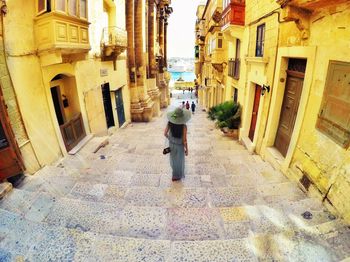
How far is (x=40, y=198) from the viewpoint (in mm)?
3908

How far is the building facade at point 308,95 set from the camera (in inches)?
153

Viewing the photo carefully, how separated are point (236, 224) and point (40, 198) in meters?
3.08

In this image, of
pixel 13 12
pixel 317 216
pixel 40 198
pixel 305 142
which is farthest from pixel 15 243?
pixel 305 142

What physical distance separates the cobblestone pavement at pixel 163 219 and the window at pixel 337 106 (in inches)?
47.6

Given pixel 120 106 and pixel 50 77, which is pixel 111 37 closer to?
pixel 120 106

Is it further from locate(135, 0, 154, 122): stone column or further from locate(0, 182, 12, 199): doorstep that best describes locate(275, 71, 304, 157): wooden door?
locate(135, 0, 154, 122): stone column

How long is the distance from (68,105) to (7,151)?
374 cm

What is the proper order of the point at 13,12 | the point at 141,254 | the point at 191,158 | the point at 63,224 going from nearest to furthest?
the point at 141,254 → the point at 63,224 → the point at 13,12 → the point at 191,158

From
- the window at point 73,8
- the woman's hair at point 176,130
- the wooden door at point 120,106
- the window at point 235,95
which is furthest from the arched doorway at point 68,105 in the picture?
the window at point 235,95

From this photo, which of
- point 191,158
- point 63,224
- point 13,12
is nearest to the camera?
point 63,224

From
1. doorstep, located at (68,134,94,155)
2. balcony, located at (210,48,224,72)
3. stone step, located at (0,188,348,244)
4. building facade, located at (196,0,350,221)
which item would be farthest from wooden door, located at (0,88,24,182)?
balcony, located at (210,48,224,72)

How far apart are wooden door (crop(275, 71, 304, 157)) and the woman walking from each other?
2723 mm

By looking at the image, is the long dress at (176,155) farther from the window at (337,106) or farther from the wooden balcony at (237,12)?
the wooden balcony at (237,12)

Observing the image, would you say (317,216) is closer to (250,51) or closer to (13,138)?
(13,138)
